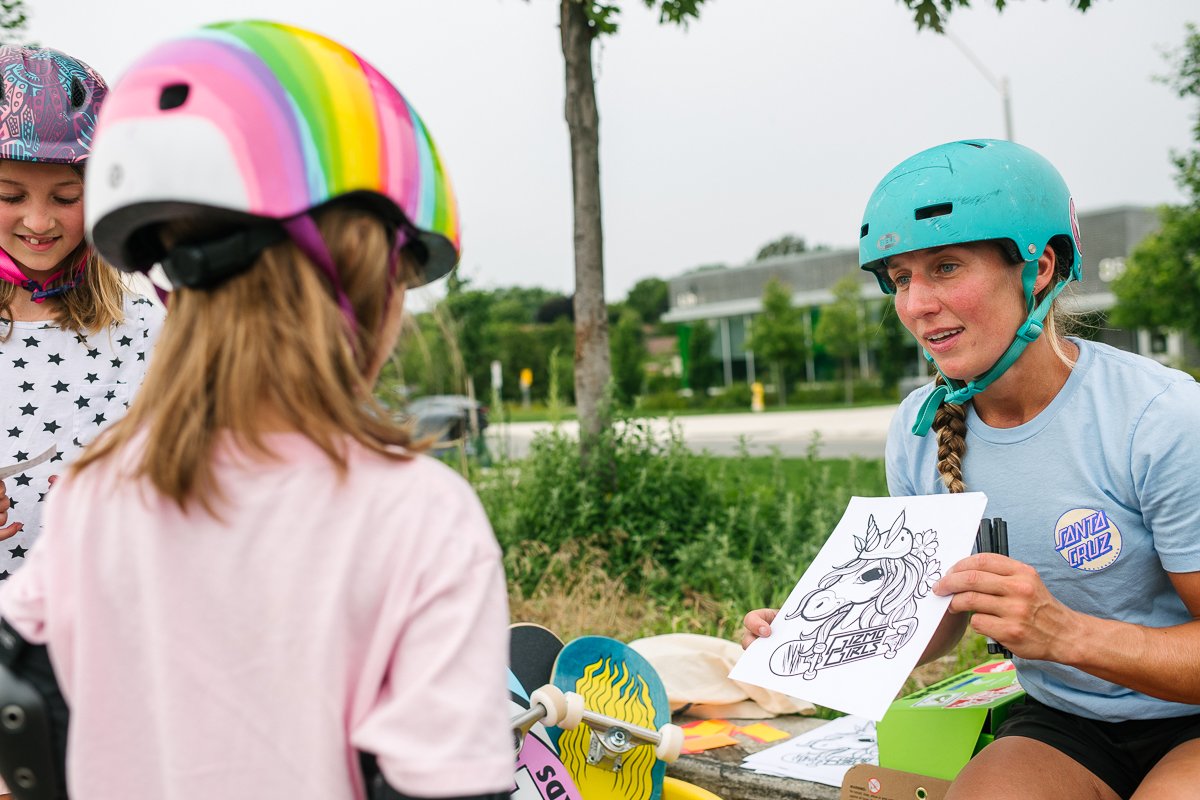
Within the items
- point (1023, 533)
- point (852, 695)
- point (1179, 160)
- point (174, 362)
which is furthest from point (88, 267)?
point (1179, 160)

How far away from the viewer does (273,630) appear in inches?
46.1

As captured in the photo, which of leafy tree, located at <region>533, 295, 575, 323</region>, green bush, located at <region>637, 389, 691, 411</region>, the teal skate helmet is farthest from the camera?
leafy tree, located at <region>533, 295, 575, 323</region>

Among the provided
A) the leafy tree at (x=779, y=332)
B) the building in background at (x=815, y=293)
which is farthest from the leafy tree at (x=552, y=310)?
the leafy tree at (x=779, y=332)

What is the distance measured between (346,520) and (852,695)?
1247 millimetres

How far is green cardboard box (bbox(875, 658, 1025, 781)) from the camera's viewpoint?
2.53 meters

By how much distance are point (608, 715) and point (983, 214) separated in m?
1.42

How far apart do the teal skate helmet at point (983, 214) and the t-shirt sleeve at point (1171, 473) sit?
32cm

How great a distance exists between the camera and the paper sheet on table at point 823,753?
3.39 meters

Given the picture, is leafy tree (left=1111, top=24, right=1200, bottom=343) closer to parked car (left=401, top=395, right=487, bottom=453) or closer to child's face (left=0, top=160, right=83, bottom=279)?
parked car (left=401, top=395, right=487, bottom=453)

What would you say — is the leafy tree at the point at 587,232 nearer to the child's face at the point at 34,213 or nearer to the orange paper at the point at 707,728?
the orange paper at the point at 707,728

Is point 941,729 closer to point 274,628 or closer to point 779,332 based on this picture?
point 274,628

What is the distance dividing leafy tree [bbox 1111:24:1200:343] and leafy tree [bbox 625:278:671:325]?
71694 mm

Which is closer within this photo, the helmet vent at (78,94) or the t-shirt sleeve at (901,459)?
the helmet vent at (78,94)

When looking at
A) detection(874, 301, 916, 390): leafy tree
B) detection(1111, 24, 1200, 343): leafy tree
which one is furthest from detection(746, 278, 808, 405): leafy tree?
detection(1111, 24, 1200, 343): leafy tree
